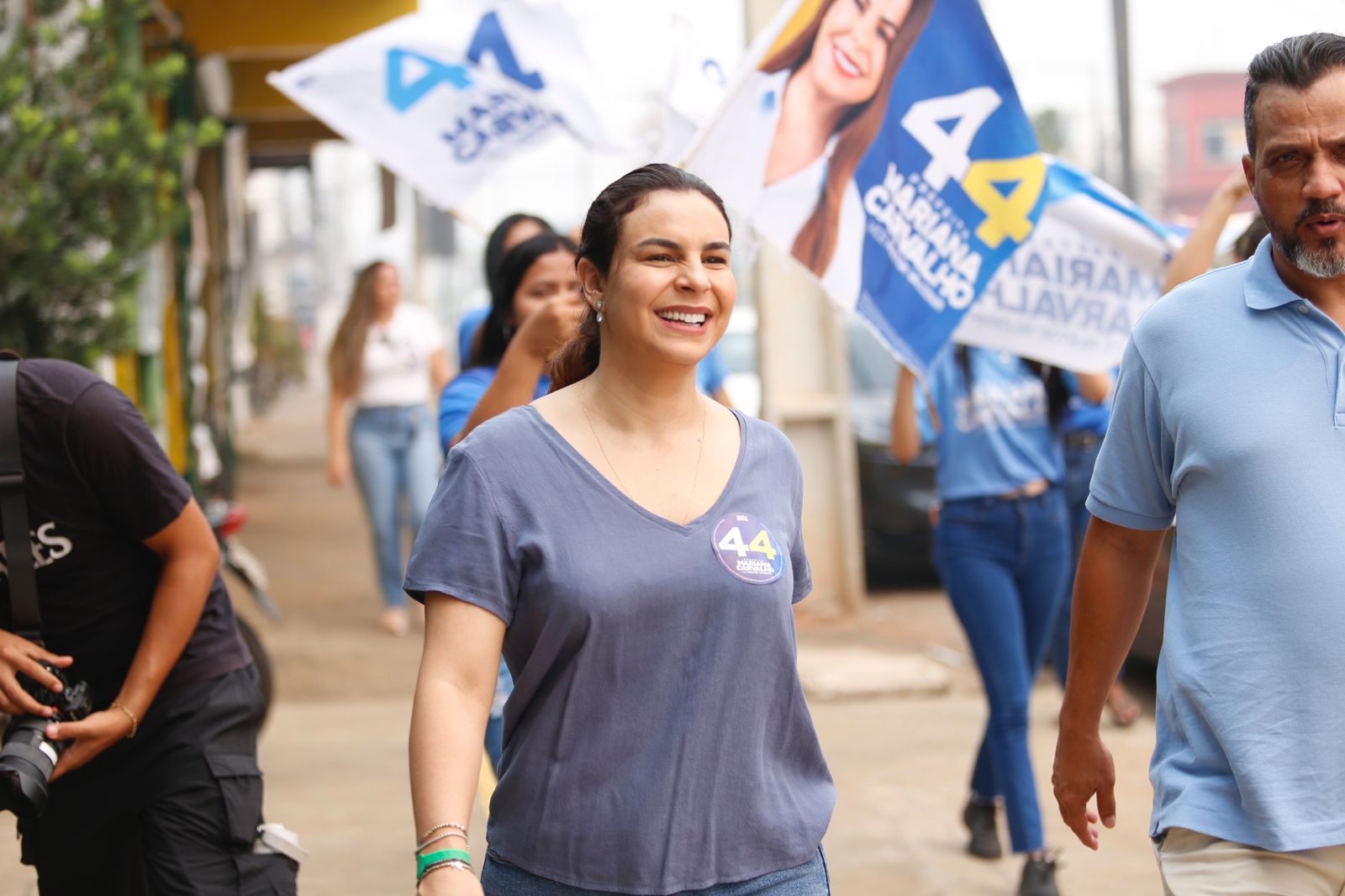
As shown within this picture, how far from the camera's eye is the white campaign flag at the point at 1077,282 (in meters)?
5.38

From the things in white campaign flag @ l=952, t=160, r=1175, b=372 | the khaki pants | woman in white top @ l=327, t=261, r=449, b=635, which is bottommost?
woman in white top @ l=327, t=261, r=449, b=635

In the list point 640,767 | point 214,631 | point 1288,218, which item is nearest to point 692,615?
point 640,767

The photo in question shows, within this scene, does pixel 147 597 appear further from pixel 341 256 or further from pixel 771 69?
pixel 341 256

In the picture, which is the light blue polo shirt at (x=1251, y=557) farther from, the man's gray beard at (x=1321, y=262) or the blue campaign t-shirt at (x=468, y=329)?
the blue campaign t-shirt at (x=468, y=329)

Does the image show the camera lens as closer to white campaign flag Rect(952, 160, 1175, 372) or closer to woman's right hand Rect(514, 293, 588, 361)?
woman's right hand Rect(514, 293, 588, 361)

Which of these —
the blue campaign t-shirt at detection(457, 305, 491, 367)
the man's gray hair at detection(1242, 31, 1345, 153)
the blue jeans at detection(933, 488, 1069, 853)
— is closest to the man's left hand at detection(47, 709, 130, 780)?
the blue campaign t-shirt at detection(457, 305, 491, 367)

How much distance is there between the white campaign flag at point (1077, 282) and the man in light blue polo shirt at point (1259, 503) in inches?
94.7

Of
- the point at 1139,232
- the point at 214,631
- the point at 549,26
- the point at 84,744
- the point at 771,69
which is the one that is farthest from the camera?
the point at 549,26

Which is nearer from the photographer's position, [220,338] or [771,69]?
[771,69]

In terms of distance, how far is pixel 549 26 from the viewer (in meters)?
6.38

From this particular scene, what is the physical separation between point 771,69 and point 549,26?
1.86m

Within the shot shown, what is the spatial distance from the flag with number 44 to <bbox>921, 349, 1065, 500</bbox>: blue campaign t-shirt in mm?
645

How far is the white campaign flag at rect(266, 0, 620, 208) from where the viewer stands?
6.39m

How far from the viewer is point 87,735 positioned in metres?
3.23
